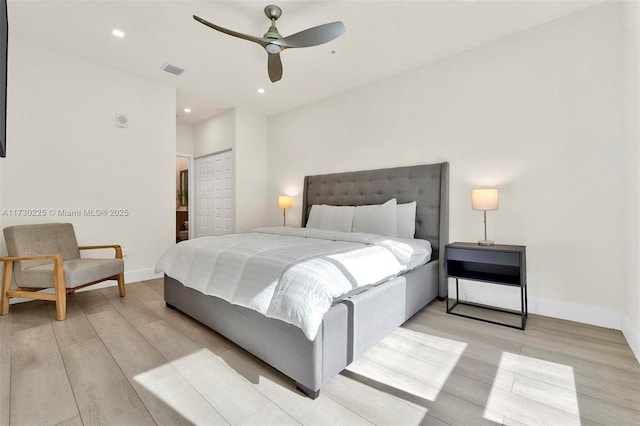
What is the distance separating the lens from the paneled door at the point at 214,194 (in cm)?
518

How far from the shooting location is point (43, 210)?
10.3ft

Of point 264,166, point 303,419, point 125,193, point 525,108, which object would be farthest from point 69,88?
point 525,108

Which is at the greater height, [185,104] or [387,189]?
[185,104]

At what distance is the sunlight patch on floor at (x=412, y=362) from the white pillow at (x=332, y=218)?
1.60m

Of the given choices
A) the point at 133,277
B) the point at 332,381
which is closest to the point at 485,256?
the point at 332,381

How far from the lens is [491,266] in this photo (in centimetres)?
282

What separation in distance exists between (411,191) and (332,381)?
2381 mm

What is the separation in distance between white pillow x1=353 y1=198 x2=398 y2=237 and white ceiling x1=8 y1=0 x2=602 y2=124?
170cm

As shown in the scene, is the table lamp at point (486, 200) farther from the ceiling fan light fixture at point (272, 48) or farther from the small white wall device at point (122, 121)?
the small white wall device at point (122, 121)

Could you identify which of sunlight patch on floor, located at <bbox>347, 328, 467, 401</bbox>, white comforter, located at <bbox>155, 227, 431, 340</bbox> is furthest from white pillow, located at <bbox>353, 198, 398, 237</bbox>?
sunlight patch on floor, located at <bbox>347, 328, 467, 401</bbox>

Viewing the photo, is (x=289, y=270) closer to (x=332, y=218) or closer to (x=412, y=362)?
(x=412, y=362)

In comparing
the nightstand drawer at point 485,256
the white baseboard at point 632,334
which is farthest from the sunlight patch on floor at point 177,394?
the white baseboard at point 632,334

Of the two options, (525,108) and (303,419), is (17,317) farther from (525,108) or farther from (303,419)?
(525,108)

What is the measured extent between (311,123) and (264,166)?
1.31 m
